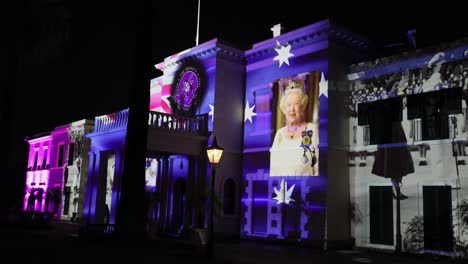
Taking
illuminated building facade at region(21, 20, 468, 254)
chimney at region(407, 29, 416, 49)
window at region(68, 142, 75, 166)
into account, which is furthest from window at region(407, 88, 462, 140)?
window at region(68, 142, 75, 166)

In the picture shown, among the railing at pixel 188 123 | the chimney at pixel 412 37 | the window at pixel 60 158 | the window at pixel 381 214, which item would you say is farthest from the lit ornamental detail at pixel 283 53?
the window at pixel 60 158

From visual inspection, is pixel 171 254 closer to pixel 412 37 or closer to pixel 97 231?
pixel 97 231

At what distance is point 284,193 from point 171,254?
659 cm

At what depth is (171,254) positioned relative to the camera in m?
14.3

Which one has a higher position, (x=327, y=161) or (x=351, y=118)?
(x=351, y=118)

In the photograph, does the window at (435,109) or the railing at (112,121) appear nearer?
the window at (435,109)

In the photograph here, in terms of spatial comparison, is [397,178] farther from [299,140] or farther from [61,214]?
[61,214]

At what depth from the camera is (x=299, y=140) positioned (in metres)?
19.3

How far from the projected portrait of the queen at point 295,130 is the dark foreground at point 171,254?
10.6 ft

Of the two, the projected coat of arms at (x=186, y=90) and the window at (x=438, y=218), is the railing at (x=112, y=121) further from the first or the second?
the window at (x=438, y=218)

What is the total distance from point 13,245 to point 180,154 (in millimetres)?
8163

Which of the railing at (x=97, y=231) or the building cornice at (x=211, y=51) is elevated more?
the building cornice at (x=211, y=51)

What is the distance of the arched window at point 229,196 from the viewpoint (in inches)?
842

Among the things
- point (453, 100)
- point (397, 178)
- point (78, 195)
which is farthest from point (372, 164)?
point (78, 195)
